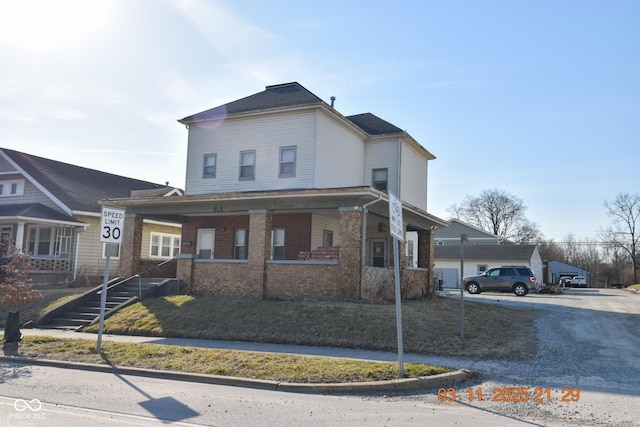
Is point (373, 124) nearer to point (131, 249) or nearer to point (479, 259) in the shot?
point (131, 249)

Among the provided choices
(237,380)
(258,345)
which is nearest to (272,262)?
(258,345)

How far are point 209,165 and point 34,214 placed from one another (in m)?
9.63

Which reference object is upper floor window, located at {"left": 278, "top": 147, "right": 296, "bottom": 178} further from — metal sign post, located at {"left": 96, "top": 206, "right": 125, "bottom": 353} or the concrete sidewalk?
metal sign post, located at {"left": 96, "top": 206, "right": 125, "bottom": 353}

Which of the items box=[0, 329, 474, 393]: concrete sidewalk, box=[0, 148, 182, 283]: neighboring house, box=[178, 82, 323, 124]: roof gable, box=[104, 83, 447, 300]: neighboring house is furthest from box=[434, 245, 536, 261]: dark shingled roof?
box=[0, 329, 474, 393]: concrete sidewalk

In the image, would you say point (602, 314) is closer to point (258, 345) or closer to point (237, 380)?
point (258, 345)

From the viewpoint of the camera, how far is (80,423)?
21.5 feet

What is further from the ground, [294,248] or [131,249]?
[294,248]

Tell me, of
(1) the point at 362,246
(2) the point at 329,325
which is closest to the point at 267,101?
(1) the point at 362,246

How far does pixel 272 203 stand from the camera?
719 inches

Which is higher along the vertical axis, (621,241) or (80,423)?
(621,241)

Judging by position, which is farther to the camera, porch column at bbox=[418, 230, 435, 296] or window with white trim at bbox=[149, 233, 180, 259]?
window with white trim at bbox=[149, 233, 180, 259]

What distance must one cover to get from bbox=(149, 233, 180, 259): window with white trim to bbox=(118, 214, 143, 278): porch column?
9156mm

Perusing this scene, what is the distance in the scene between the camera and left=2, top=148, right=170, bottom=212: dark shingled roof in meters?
27.5

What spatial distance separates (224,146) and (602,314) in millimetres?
15952
